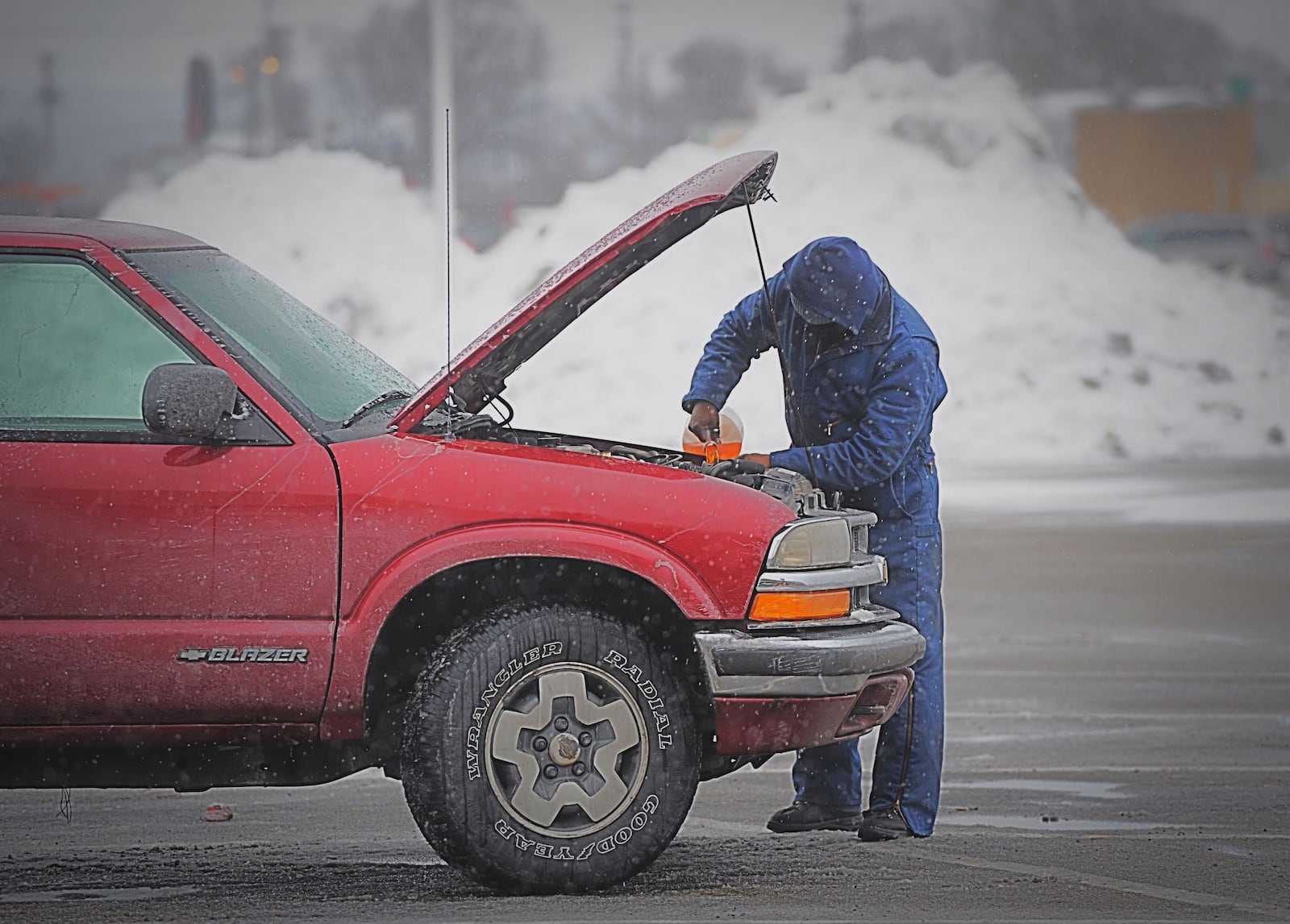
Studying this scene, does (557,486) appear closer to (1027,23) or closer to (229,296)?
(229,296)

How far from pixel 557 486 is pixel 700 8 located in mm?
21306

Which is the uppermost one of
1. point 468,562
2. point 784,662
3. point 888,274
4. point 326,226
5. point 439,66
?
point 439,66

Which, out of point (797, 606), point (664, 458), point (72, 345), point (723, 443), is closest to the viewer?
point (797, 606)

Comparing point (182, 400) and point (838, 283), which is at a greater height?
point (838, 283)

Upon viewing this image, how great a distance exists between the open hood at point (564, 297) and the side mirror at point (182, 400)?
530 mm

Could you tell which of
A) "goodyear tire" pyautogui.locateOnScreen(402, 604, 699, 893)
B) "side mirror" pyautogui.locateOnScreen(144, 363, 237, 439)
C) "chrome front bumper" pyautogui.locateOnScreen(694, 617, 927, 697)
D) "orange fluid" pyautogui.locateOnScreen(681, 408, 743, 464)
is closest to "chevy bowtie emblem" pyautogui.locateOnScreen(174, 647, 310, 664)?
"goodyear tire" pyautogui.locateOnScreen(402, 604, 699, 893)

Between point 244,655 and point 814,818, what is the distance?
83.0 inches

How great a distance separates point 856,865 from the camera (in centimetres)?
562

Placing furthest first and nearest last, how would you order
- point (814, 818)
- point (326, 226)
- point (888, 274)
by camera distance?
1. point (326, 226)
2. point (888, 274)
3. point (814, 818)

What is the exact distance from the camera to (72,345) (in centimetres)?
530

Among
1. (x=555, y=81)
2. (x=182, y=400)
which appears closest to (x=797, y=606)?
(x=182, y=400)

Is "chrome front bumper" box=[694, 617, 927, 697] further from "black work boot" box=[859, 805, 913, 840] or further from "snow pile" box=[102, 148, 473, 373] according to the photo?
"snow pile" box=[102, 148, 473, 373]

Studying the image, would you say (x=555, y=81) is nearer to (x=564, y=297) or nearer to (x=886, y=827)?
(x=886, y=827)

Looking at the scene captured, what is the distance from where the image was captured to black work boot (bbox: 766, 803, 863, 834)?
6.27m
